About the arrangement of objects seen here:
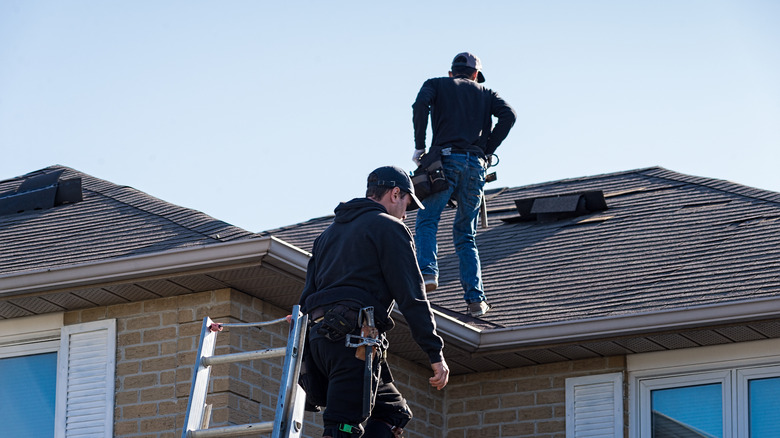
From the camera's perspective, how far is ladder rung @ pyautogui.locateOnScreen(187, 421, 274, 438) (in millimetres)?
6230

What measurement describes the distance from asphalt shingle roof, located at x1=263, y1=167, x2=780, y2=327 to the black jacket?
1.35 meters

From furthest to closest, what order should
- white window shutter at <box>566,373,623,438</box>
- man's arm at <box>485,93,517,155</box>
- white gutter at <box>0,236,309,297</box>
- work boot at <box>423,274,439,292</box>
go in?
1. man's arm at <box>485,93,517,155</box>
2. white window shutter at <box>566,373,623,438</box>
3. work boot at <box>423,274,439,292</box>
4. white gutter at <box>0,236,309,297</box>

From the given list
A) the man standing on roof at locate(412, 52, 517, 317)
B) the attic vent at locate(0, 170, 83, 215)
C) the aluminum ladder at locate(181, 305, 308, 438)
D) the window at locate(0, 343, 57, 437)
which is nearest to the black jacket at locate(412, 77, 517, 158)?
the man standing on roof at locate(412, 52, 517, 317)

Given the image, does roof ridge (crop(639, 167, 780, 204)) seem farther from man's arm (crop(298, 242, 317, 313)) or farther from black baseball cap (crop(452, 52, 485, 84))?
man's arm (crop(298, 242, 317, 313))

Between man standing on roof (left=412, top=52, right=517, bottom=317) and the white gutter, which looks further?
man standing on roof (left=412, top=52, right=517, bottom=317)

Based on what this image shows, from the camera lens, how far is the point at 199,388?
664 cm

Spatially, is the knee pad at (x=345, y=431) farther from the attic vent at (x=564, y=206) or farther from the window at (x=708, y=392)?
the attic vent at (x=564, y=206)

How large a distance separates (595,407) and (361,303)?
449cm

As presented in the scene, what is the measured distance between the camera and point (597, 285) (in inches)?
437

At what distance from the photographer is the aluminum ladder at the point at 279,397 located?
6211 mm

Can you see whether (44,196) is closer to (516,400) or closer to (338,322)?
(516,400)

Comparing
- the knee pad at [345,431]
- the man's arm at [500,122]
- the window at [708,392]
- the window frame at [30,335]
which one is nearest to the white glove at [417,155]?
the man's arm at [500,122]

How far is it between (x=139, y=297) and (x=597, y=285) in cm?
378

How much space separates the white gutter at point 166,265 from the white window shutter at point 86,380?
1.95 ft
